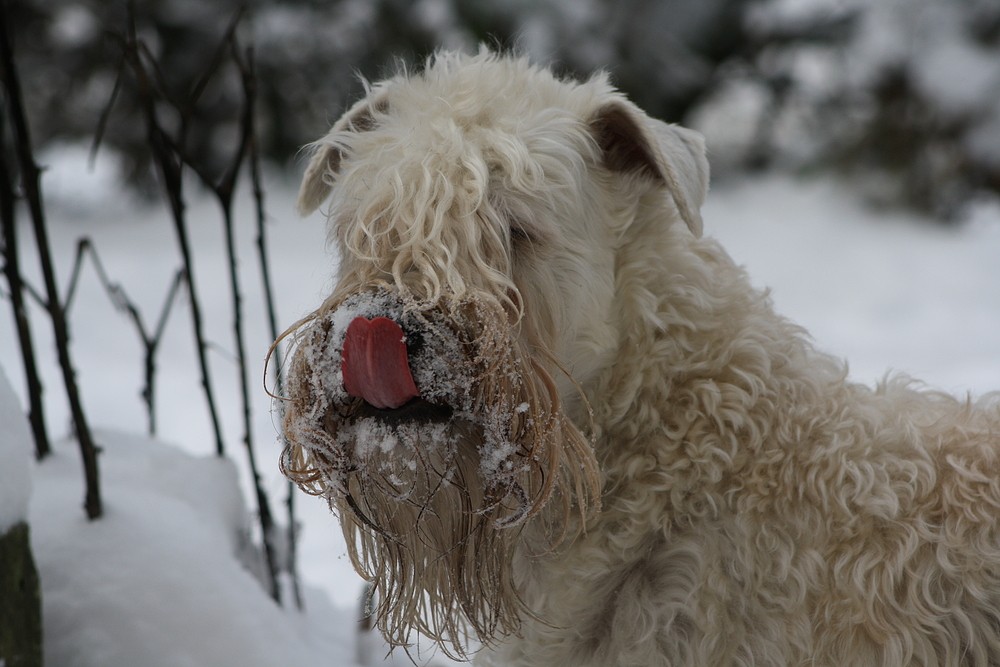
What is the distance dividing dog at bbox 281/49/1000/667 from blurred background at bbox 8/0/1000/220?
7166 millimetres

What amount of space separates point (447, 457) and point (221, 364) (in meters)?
5.18

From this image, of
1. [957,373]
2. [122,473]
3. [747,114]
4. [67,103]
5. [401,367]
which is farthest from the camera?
[747,114]

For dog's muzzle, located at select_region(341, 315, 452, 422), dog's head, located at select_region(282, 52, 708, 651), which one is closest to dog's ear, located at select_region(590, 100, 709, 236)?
dog's head, located at select_region(282, 52, 708, 651)

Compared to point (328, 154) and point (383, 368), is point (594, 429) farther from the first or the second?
point (328, 154)

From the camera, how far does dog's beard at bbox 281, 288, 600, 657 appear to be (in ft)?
6.20

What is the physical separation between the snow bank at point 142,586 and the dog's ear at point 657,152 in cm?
161

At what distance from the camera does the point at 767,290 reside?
7.93ft

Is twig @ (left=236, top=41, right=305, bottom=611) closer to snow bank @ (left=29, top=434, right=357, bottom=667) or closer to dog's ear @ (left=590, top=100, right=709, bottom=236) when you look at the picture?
snow bank @ (left=29, top=434, right=357, bottom=667)

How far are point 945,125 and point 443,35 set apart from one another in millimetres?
5045

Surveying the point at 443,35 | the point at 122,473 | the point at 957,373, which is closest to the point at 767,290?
the point at 122,473

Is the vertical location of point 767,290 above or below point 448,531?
above

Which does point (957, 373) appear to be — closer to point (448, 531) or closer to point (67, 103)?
point (448, 531)

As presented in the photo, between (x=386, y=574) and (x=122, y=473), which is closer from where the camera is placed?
(x=386, y=574)

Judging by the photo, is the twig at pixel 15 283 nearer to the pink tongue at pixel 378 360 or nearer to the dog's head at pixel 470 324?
the dog's head at pixel 470 324
